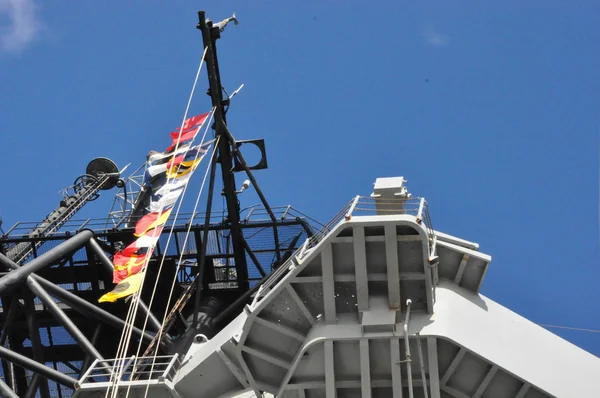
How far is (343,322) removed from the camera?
20344mm

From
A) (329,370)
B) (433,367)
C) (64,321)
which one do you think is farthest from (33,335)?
(433,367)

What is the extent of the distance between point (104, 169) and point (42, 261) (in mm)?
13623

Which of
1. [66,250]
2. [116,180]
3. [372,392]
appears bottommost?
[372,392]

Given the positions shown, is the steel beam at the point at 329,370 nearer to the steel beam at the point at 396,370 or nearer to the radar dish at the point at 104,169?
the steel beam at the point at 396,370

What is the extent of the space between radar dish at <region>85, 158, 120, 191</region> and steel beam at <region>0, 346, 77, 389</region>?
15.1m

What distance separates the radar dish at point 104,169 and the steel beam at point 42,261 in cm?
972

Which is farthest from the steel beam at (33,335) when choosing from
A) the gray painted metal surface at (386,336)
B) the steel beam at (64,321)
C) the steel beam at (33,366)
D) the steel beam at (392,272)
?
the steel beam at (392,272)

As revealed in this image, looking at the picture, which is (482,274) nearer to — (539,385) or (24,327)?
(539,385)

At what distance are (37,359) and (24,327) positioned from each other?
5369 millimetres

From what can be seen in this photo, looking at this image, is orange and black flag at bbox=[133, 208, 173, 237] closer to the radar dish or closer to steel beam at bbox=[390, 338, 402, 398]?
steel beam at bbox=[390, 338, 402, 398]

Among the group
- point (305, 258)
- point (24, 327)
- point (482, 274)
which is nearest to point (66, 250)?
point (24, 327)

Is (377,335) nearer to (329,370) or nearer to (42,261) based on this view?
(329,370)

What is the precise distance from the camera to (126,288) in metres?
23.9

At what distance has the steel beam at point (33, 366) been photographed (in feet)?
81.3
